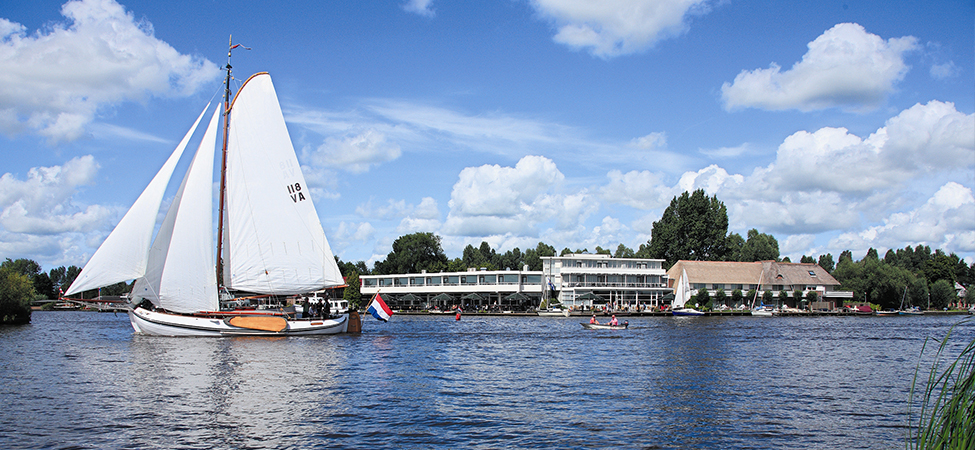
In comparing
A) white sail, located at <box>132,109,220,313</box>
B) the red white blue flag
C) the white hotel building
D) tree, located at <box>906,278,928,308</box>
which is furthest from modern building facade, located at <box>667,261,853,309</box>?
white sail, located at <box>132,109,220,313</box>

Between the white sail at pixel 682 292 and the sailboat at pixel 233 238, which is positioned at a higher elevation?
the sailboat at pixel 233 238

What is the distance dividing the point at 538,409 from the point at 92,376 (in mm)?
20064

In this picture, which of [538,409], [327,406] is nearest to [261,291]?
[327,406]

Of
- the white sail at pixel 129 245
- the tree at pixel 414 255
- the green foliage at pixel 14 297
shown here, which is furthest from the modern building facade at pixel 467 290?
the white sail at pixel 129 245

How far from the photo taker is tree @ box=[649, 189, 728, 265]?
132m

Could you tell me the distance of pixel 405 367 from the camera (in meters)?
32.1

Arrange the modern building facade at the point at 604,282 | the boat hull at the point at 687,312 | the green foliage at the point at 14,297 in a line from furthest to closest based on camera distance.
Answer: the modern building facade at the point at 604,282 → the boat hull at the point at 687,312 → the green foliage at the point at 14,297

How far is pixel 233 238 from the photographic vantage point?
4541 cm

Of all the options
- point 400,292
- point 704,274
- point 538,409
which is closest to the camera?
point 538,409

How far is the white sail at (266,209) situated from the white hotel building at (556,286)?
210 feet

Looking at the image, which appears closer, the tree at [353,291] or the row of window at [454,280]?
the row of window at [454,280]

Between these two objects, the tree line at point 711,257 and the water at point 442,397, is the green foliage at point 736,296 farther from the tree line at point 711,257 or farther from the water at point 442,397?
the water at point 442,397

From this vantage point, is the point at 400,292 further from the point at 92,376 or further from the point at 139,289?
the point at 92,376

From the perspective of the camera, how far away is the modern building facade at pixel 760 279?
116 m
